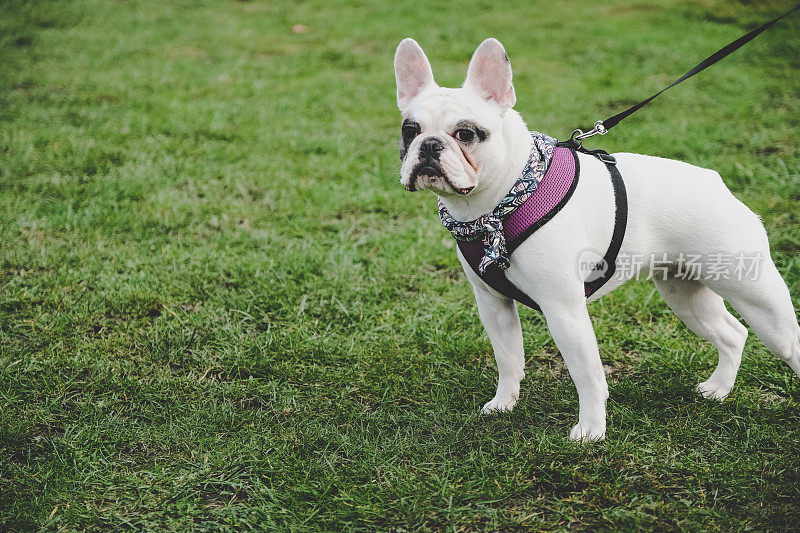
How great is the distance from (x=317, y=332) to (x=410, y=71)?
1707mm

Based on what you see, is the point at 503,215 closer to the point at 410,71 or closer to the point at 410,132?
the point at 410,132

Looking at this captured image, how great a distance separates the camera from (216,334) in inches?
146

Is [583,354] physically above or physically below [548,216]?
below

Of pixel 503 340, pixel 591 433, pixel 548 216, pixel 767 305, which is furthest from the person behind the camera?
pixel 503 340

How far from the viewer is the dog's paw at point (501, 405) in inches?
120

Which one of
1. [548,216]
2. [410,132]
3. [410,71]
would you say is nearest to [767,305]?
[548,216]

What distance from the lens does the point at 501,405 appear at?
3068 millimetres

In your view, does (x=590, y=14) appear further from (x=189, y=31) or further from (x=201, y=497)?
(x=201, y=497)

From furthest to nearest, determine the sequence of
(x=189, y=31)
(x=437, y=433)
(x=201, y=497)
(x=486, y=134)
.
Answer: (x=189, y=31)
(x=437, y=433)
(x=201, y=497)
(x=486, y=134)

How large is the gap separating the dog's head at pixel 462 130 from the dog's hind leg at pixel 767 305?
108cm

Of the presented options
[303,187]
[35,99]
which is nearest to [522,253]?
[303,187]

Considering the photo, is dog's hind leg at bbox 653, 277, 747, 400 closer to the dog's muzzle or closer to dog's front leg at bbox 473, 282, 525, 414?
dog's front leg at bbox 473, 282, 525, 414

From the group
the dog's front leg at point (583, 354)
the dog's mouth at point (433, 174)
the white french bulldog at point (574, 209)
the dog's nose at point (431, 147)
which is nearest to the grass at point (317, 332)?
the dog's front leg at point (583, 354)

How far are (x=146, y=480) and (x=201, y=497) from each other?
261 mm
